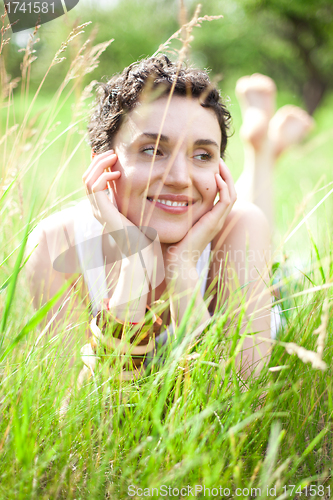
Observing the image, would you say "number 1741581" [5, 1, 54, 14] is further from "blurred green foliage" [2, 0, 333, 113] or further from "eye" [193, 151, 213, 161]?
"blurred green foliage" [2, 0, 333, 113]

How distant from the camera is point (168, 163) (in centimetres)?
137

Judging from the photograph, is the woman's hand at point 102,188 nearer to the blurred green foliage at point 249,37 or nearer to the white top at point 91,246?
the white top at point 91,246

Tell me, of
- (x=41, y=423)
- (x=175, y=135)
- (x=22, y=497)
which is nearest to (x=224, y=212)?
(x=175, y=135)

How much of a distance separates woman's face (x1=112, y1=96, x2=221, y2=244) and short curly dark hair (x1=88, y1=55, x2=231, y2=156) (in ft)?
0.18

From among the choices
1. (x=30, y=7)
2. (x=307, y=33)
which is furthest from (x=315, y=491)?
(x=307, y=33)

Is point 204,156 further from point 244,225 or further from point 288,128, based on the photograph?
point 288,128

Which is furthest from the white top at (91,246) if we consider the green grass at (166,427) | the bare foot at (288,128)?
the bare foot at (288,128)

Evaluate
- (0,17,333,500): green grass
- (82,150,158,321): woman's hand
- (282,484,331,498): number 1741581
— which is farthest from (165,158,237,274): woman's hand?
(282,484,331,498): number 1741581

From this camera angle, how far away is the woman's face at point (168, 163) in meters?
1.38

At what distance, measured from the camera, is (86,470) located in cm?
82

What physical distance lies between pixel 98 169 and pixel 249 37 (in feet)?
60.2

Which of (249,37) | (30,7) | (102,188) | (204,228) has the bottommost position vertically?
(204,228)

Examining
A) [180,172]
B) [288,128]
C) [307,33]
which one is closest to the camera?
[180,172]

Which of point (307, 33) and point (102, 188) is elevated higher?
point (102, 188)
